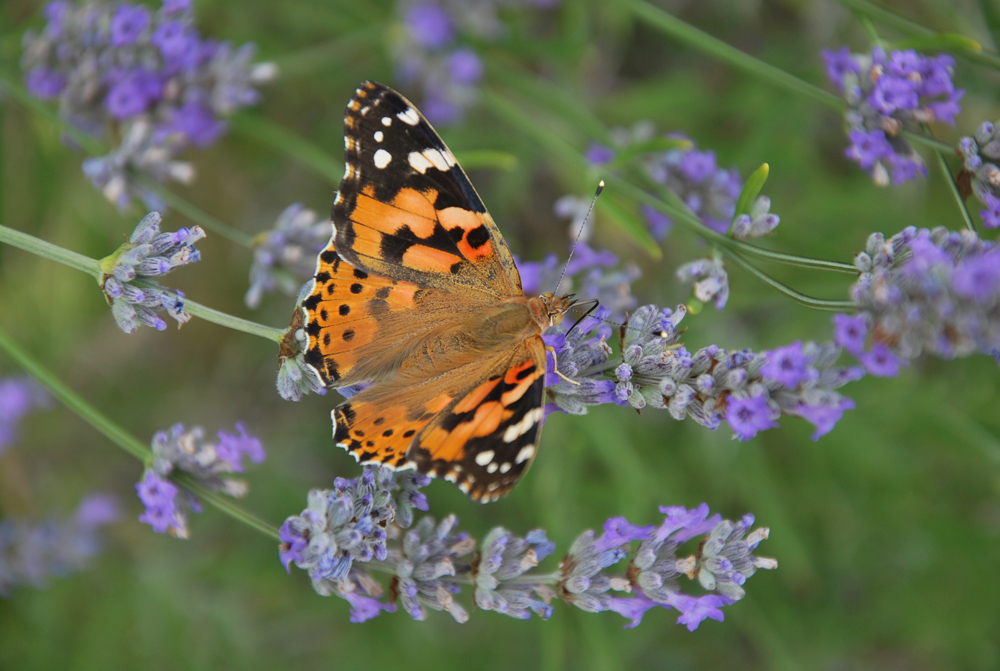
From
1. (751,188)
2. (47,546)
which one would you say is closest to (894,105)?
(751,188)

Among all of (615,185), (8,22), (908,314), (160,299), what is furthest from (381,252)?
(8,22)

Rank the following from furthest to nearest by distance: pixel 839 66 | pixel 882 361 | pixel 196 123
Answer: pixel 196 123 → pixel 839 66 → pixel 882 361

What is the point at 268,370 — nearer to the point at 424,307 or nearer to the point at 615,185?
the point at 424,307

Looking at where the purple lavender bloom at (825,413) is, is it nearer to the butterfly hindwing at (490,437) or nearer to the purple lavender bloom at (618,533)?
the purple lavender bloom at (618,533)

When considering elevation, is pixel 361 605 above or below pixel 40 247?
below

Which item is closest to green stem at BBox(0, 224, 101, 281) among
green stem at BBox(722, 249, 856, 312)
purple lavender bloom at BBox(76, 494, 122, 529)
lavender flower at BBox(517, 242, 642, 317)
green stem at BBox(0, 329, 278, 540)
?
green stem at BBox(0, 329, 278, 540)

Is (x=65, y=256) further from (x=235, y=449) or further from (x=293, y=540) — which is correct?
(x=293, y=540)
